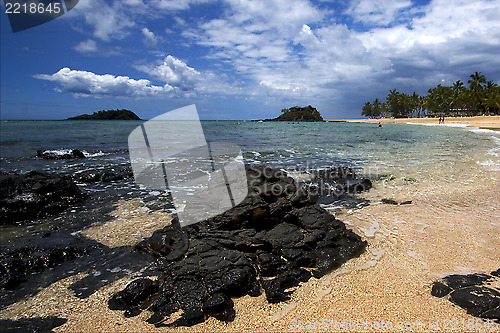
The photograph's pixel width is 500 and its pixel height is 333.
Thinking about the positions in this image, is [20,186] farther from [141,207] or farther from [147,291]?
[147,291]

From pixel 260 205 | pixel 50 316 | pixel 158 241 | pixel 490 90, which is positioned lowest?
pixel 50 316

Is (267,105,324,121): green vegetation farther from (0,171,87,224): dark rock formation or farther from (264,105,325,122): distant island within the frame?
(0,171,87,224): dark rock formation

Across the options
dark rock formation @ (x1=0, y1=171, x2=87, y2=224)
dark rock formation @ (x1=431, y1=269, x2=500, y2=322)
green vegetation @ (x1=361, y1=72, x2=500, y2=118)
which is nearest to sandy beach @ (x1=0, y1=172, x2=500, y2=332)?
dark rock formation @ (x1=431, y1=269, x2=500, y2=322)

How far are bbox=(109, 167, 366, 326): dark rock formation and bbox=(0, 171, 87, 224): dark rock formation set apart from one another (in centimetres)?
425

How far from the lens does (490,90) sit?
85625 millimetres

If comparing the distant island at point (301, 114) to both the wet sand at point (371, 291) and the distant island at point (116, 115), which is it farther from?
the wet sand at point (371, 291)

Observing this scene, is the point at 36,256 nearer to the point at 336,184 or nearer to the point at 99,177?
the point at 99,177

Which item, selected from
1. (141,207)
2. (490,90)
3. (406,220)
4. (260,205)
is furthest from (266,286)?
(490,90)

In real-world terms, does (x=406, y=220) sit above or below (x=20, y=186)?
below

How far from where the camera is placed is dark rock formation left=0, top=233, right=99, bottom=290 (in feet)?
13.0

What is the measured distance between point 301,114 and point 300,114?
3.16ft

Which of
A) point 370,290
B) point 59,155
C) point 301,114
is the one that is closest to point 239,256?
point 370,290

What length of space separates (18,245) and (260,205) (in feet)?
16.2

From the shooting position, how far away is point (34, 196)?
704cm
